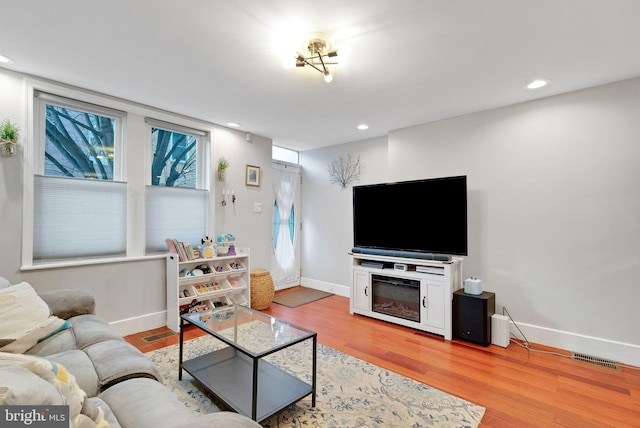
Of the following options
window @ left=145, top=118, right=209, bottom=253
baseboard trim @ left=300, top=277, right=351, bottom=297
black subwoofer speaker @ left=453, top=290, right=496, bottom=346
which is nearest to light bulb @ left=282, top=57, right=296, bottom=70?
window @ left=145, top=118, right=209, bottom=253

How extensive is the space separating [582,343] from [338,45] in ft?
11.1

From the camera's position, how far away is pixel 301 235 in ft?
17.9

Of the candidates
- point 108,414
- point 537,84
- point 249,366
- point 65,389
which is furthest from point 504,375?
point 65,389

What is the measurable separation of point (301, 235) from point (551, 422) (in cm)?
410

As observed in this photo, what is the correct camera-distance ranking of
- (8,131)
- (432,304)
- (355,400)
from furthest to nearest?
(432,304)
(8,131)
(355,400)

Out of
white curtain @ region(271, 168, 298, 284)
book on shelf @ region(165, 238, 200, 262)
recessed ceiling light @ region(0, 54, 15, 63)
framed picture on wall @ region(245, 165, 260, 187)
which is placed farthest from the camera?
white curtain @ region(271, 168, 298, 284)

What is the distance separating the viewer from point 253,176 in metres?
4.38

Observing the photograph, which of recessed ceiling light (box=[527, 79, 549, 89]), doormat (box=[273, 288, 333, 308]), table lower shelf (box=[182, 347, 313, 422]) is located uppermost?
recessed ceiling light (box=[527, 79, 549, 89])

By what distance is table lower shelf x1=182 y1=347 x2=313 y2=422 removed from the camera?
70.1 inches

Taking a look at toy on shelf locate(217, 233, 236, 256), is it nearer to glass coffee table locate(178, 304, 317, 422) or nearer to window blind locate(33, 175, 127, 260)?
window blind locate(33, 175, 127, 260)

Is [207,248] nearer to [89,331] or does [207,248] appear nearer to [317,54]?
[89,331]

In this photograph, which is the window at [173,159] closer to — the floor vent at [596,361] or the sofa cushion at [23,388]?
the sofa cushion at [23,388]

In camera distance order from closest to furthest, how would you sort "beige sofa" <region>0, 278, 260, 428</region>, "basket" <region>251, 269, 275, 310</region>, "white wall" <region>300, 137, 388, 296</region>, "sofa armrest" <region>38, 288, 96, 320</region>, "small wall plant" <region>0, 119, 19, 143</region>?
"beige sofa" <region>0, 278, 260, 428</region> < "sofa armrest" <region>38, 288, 96, 320</region> < "small wall plant" <region>0, 119, 19, 143</region> < "basket" <region>251, 269, 275, 310</region> < "white wall" <region>300, 137, 388, 296</region>

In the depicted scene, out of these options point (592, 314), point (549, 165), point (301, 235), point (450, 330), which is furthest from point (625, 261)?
point (301, 235)
